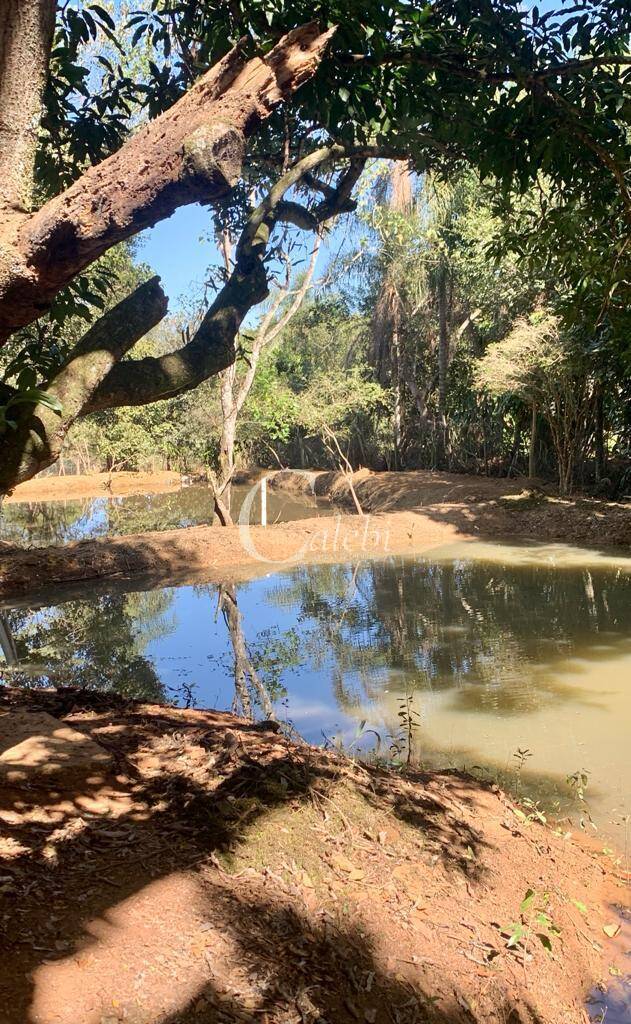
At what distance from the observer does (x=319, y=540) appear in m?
16.2

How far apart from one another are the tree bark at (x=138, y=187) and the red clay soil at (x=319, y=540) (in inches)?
427

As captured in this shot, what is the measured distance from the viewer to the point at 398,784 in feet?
13.3

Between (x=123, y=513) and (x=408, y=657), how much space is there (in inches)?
683

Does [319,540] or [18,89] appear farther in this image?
[319,540]

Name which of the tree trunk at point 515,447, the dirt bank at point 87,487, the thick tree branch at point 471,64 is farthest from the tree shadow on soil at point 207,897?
the dirt bank at point 87,487

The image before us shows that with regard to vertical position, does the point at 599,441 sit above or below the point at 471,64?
below

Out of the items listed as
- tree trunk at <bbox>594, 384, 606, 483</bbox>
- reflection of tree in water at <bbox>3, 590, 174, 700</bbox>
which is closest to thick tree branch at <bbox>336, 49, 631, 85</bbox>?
reflection of tree in water at <bbox>3, 590, 174, 700</bbox>

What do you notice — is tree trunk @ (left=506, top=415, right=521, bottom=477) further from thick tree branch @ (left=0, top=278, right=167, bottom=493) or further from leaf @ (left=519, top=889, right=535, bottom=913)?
thick tree branch @ (left=0, top=278, right=167, bottom=493)

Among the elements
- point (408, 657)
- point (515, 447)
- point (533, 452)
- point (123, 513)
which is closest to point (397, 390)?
point (515, 447)

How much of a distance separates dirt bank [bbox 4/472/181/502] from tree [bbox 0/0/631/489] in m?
25.2

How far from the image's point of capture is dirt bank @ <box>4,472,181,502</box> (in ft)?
95.2

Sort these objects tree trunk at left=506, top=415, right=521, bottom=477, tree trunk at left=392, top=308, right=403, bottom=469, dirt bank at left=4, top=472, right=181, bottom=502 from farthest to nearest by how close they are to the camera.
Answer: dirt bank at left=4, top=472, right=181, bottom=502, tree trunk at left=392, top=308, right=403, bottom=469, tree trunk at left=506, top=415, right=521, bottom=477

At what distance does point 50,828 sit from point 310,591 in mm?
9384

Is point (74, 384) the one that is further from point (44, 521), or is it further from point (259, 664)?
point (44, 521)
